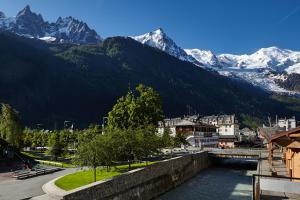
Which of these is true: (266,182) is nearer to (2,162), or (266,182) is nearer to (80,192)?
(80,192)

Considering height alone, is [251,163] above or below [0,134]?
below

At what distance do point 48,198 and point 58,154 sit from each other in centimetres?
4003

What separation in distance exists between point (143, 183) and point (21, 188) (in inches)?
500

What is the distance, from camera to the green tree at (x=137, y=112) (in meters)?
63.2

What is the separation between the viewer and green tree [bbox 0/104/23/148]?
60094 millimetres

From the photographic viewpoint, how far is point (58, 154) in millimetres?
61594

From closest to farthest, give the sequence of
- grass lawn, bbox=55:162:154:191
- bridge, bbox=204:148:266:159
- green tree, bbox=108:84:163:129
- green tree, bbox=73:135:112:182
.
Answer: grass lawn, bbox=55:162:154:191 < green tree, bbox=73:135:112:182 < green tree, bbox=108:84:163:129 < bridge, bbox=204:148:266:159

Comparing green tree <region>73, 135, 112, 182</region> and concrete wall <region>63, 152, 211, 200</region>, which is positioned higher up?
green tree <region>73, 135, 112, 182</region>

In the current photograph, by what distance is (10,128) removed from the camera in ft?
197

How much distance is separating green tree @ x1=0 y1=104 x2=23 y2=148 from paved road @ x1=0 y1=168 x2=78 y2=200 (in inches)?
808

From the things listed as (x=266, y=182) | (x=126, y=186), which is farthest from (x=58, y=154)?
(x=266, y=182)

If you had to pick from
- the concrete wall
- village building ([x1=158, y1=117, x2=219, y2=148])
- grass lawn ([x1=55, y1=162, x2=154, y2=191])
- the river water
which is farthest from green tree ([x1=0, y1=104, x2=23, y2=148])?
village building ([x1=158, y1=117, x2=219, y2=148])

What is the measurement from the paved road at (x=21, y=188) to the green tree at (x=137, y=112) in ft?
77.5

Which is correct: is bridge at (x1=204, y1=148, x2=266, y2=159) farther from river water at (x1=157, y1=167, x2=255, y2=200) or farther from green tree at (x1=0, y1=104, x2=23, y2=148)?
green tree at (x1=0, y1=104, x2=23, y2=148)
